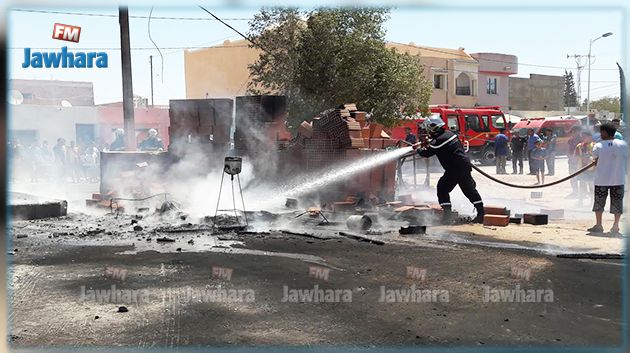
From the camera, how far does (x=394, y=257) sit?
6906 mm

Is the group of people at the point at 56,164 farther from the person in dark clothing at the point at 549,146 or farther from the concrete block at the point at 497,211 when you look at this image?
the concrete block at the point at 497,211

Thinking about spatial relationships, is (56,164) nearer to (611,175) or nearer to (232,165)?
(232,165)

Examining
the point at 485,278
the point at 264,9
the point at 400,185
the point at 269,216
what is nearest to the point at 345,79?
the point at 264,9

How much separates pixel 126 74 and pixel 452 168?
953 cm

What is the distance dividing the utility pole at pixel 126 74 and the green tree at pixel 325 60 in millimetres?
3740

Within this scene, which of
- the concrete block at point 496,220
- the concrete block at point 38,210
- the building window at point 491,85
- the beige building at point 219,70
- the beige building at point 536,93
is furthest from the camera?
the beige building at point 536,93

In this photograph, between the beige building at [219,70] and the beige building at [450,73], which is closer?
the beige building at [219,70]

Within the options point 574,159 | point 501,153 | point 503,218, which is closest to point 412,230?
point 503,218

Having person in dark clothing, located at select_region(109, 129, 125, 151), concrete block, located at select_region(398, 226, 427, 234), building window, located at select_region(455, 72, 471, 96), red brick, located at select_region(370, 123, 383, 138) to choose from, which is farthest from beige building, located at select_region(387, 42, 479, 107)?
concrete block, located at select_region(398, 226, 427, 234)

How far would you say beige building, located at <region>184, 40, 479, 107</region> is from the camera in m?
26.2

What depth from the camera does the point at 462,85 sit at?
40844 mm

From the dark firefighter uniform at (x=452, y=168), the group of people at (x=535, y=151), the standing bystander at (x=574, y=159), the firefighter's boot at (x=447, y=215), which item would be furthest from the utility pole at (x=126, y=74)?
the standing bystander at (x=574, y=159)

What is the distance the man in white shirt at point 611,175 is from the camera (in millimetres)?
8586

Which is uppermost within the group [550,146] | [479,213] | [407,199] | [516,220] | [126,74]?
[126,74]
